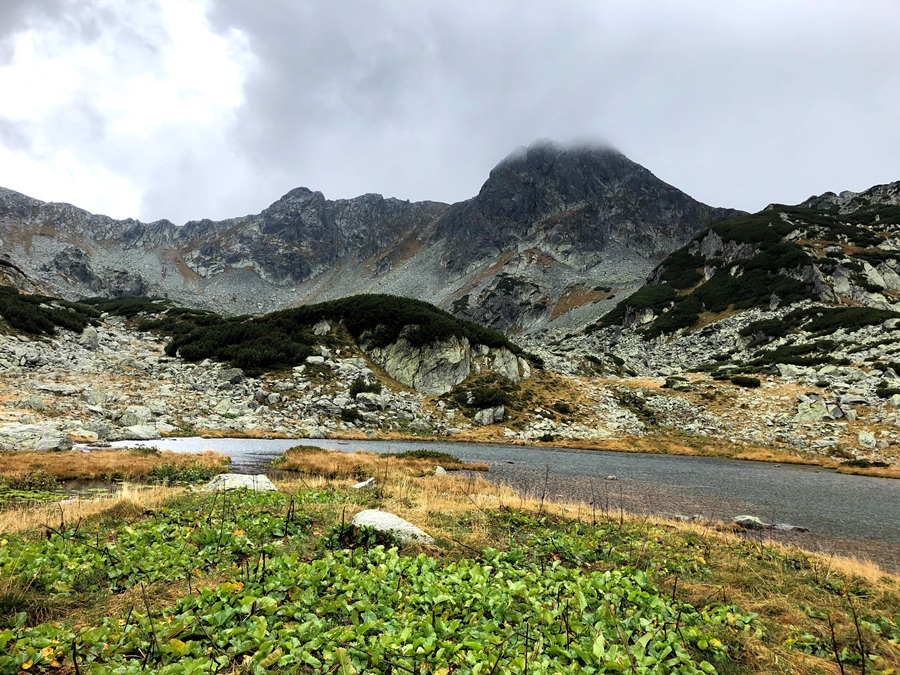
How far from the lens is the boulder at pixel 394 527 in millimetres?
8266

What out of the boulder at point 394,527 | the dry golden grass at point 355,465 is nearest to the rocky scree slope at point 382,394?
the dry golden grass at point 355,465

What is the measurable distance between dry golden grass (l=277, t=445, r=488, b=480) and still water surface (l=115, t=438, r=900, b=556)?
161 centimetres

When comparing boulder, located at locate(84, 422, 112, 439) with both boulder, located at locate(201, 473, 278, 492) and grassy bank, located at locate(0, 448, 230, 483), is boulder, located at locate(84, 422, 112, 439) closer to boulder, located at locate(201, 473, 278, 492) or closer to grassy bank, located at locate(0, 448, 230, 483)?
grassy bank, located at locate(0, 448, 230, 483)

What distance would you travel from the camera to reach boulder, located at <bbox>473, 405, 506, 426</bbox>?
4397cm

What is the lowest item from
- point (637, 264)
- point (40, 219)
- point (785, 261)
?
point (785, 261)

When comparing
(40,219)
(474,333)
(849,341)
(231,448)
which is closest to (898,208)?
(849,341)

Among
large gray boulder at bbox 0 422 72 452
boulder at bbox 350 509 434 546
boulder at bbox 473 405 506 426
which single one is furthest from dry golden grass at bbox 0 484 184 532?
boulder at bbox 473 405 506 426

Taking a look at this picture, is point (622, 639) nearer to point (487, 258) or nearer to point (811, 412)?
point (811, 412)

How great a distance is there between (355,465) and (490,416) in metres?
23.9

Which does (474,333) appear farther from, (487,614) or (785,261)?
(785,261)

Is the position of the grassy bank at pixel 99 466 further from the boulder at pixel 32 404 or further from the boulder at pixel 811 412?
the boulder at pixel 811 412

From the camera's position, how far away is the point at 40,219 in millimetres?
174875

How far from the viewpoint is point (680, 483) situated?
24047 millimetres

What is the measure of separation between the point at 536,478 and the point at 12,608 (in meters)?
21.7
